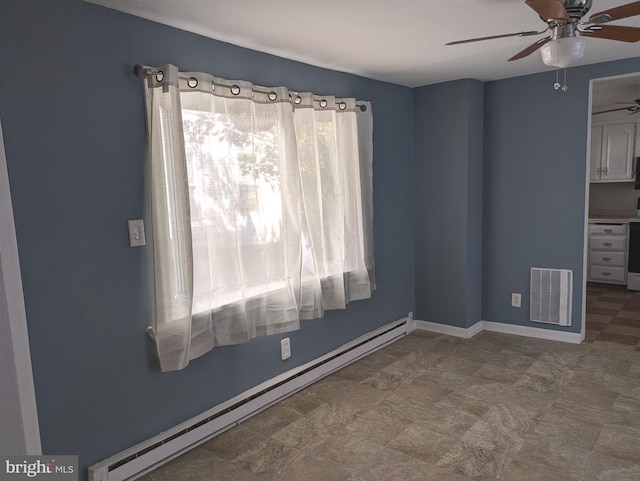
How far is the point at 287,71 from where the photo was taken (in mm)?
3174

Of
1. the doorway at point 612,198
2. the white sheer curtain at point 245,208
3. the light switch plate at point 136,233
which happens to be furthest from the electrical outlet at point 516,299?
the light switch plate at point 136,233

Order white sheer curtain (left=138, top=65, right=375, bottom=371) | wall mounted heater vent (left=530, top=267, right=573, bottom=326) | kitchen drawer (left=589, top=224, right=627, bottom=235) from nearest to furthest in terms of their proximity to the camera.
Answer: white sheer curtain (left=138, top=65, right=375, bottom=371) → wall mounted heater vent (left=530, top=267, right=573, bottom=326) → kitchen drawer (left=589, top=224, right=627, bottom=235)

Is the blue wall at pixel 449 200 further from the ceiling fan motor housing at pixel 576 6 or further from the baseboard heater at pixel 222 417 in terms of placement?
the ceiling fan motor housing at pixel 576 6

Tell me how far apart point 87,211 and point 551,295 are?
12.3ft

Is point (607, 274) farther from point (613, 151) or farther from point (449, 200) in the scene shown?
point (449, 200)

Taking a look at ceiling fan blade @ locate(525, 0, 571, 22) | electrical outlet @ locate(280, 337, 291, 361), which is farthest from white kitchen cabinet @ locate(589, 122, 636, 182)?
electrical outlet @ locate(280, 337, 291, 361)

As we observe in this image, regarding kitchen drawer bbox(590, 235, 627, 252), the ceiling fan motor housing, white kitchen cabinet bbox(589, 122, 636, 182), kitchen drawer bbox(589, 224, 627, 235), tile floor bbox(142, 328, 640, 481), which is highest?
the ceiling fan motor housing

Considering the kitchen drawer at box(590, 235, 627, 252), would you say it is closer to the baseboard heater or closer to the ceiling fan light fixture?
the baseboard heater

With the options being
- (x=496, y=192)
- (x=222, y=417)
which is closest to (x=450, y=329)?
(x=496, y=192)

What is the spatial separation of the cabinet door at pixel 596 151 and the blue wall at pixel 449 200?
272cm

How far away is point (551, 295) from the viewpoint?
13.6 feet

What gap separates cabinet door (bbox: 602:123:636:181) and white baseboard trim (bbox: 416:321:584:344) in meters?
2.93

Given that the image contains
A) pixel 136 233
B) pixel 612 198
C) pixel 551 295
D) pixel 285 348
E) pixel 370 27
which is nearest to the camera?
pixel 136 233

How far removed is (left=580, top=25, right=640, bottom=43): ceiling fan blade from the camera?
84.4 inches
